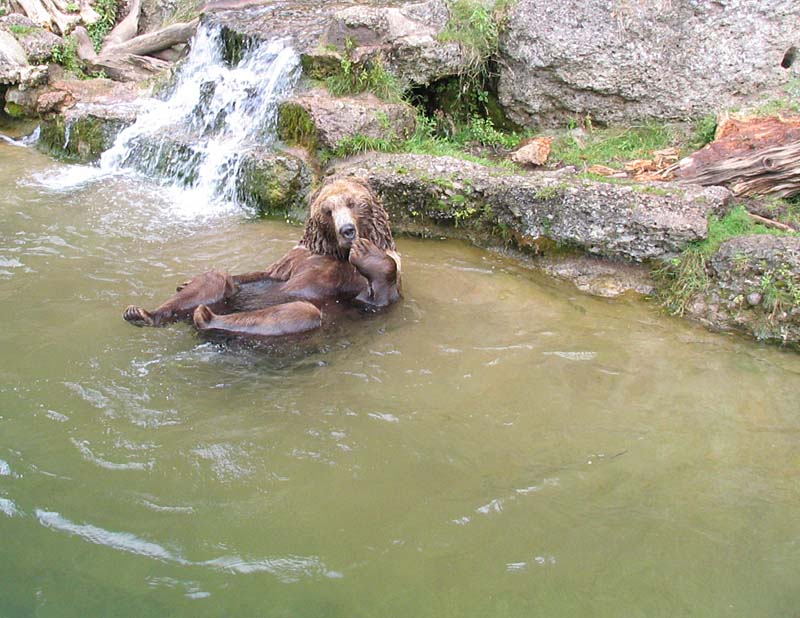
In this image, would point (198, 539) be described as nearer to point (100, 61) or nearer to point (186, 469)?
point (186, 469)

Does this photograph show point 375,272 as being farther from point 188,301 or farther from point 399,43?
point 399,43

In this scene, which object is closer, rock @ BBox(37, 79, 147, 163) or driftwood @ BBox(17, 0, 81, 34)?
rock @ BBox(37, 79, 147, 163)

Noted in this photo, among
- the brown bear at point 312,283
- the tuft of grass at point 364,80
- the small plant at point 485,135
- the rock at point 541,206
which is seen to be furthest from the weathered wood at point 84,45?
the brown bear at point 312,283

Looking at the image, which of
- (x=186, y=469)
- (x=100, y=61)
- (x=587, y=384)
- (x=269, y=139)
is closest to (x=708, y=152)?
(x=587, y=384)

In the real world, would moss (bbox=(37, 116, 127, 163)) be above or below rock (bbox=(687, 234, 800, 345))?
below

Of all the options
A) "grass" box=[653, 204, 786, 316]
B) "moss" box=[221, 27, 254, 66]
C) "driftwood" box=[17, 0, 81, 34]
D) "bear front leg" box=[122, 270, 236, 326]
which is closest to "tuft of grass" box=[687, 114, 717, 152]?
"grass" box=[653, 204, 786, 316]

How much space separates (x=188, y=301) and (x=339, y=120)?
3236mm

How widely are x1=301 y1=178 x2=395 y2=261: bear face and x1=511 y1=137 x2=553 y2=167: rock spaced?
8.50ft

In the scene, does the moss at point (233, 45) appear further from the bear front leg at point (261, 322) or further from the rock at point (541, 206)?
the bear front leg at point (261, 322)

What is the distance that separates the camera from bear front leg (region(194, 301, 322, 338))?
4152 millimetres

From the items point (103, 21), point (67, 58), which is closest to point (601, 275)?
point (67, 58)

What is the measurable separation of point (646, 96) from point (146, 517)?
651 cm

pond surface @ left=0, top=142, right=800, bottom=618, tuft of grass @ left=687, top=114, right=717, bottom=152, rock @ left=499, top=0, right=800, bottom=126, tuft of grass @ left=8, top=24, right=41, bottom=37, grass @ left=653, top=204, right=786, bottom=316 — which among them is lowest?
pond surface @ left=0, top=142, right=800, bottom=618

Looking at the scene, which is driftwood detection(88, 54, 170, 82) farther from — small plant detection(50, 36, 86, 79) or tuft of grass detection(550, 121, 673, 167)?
tuft of grass detection(550, 121, 673, 167)
